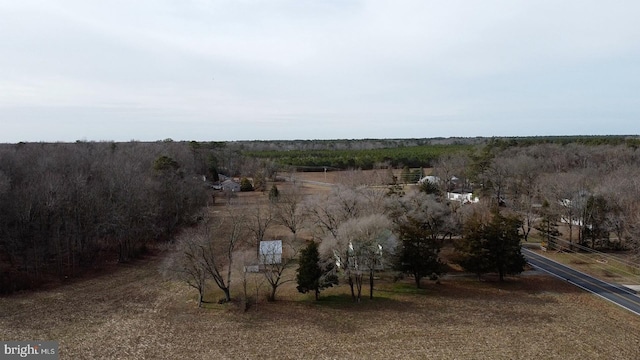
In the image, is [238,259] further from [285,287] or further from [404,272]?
[404,272]

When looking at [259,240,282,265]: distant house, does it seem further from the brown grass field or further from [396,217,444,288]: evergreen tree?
[396,217,444,288]: evergreen tree

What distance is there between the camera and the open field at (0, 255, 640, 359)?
16172 millimetres

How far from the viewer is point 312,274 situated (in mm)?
21172


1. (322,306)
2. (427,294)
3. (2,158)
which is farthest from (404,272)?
(2,158)

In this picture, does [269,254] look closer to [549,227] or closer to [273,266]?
[273,266]

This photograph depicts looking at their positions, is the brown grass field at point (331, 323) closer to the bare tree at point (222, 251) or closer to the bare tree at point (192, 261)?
the bare tree at point (222, 251)

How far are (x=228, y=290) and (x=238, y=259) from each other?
1.74 metres

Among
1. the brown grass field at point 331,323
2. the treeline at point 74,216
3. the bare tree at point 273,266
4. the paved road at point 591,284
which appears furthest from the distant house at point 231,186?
the paved road at point 591,284

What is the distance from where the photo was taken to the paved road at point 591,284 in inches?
847

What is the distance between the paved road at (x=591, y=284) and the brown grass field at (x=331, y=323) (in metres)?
0.87

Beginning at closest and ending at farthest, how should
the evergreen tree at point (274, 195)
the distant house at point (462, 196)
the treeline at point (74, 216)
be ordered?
the treeline at point (74, 216), the evergreen tree at point (274, 195), the distant house at point (462, 196)

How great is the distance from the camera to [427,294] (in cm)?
2272

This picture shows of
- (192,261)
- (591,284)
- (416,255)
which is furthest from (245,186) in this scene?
(591,284)

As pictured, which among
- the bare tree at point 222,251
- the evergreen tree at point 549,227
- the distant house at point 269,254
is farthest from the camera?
the evergreen tree at point 549,227
